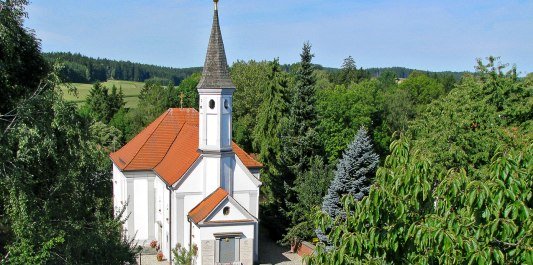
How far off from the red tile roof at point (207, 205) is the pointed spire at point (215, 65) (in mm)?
4627

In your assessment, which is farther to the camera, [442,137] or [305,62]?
[305,62]

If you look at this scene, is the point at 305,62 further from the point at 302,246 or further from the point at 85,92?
the point at 85,92

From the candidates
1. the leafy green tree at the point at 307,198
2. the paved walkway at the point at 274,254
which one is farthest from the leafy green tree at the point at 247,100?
the leafy green tree at the point at 307,198

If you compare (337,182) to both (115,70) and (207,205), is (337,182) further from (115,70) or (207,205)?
(115,70)

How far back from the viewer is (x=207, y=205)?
2359 cm

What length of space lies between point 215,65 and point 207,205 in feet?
19.8

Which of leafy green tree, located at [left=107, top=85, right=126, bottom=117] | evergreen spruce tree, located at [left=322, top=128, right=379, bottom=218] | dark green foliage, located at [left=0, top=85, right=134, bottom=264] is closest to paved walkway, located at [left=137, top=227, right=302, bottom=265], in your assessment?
evergreen spruce tree, located at [left=322, top=128, right=379, bottom=218]

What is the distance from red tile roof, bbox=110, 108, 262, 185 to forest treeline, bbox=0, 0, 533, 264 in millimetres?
4886

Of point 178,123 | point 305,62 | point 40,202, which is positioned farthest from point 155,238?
point 40,202

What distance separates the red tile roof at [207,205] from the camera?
23016 mm

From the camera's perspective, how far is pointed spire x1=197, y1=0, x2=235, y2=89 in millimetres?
23547

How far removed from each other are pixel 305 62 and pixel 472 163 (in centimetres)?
1410

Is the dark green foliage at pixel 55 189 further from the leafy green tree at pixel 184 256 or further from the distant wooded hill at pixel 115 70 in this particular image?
the distant wooded hill at pixel 115 70

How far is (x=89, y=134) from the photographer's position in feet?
39.1
